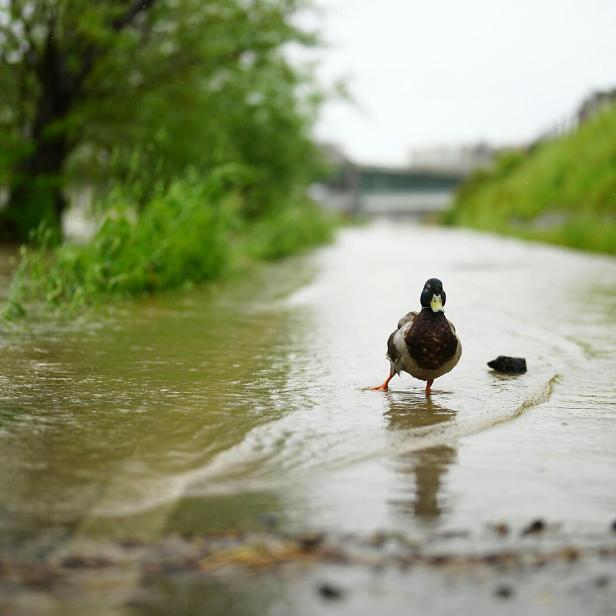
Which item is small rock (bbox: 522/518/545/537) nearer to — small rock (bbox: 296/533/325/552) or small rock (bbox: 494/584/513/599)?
small rock (bbox: 494/584/513/599)

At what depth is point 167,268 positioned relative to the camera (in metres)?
9.52

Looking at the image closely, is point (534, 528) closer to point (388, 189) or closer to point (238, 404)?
point (238, 404)

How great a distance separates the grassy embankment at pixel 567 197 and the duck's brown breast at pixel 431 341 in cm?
1518

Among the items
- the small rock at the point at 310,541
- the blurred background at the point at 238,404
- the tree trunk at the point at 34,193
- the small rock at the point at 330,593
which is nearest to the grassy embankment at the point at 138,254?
the blurred background at the point at 238,404

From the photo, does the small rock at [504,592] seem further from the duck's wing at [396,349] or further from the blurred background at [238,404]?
the duck's wing at [396,349]

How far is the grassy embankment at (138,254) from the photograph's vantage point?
7547mm

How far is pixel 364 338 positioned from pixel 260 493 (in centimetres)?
383

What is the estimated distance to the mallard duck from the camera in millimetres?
4672

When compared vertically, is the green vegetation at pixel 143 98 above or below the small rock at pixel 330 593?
above

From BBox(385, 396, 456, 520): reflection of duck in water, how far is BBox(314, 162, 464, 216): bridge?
6493cm

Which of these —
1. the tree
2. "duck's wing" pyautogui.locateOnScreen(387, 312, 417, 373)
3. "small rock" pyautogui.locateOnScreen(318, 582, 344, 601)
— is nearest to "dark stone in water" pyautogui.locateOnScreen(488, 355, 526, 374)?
"duck's wing" pyautogui.locateOnScreen(387, 312, 417, 373)

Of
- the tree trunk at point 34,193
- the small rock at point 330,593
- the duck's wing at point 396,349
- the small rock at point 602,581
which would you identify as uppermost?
the tree trunk at point 34,193

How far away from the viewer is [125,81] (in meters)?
15.3

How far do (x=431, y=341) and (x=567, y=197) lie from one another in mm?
22823
